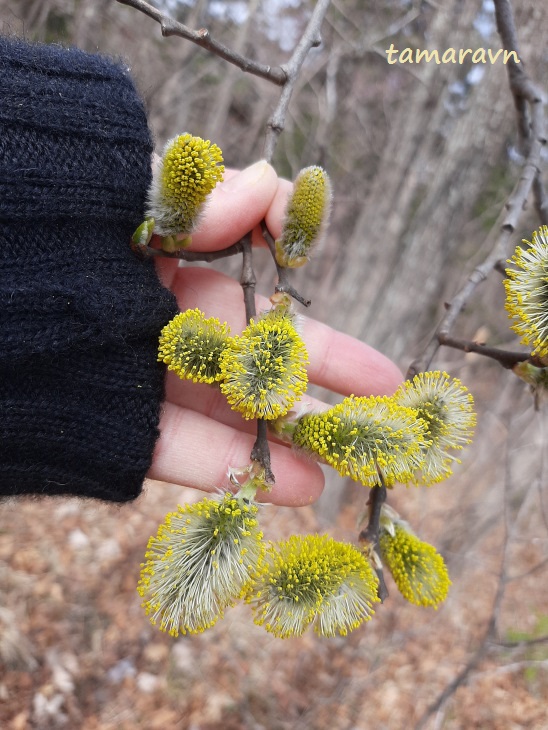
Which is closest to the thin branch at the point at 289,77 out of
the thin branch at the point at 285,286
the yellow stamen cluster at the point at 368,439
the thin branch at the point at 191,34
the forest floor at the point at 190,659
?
the thin branch at the point at 191,34

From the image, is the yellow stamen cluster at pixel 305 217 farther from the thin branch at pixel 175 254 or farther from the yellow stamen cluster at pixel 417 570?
the yellow stamen cluster at pixel 417 570

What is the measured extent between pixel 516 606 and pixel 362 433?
9.35 feet

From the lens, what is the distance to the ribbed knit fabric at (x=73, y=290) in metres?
0.99

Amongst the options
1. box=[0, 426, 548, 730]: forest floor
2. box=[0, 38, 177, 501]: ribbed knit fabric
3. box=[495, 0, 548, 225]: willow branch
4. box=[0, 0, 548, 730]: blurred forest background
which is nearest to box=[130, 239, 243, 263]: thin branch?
box=[0, 38, 177, 501]: ribbed knit fabric

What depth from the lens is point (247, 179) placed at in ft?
3.74

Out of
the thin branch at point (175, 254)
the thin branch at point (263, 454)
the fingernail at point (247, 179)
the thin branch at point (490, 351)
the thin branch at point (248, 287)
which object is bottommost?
the thin branch at point (263, 454)

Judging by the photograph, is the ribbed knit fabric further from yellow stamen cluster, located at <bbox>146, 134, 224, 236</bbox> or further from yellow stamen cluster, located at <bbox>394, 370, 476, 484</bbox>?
yellow stamen cluster, located at <bbox>394, 370, 476, 484</bbox>

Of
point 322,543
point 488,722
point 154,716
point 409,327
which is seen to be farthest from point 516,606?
point 322,543

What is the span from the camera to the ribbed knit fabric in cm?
99

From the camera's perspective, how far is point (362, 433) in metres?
0.81

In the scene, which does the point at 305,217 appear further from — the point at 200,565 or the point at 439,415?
the point at 200,565

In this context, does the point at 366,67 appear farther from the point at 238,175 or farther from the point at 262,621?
the point at 262,621

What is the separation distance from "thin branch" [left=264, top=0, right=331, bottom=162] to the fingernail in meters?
0.08

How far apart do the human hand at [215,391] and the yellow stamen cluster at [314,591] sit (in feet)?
0.91
